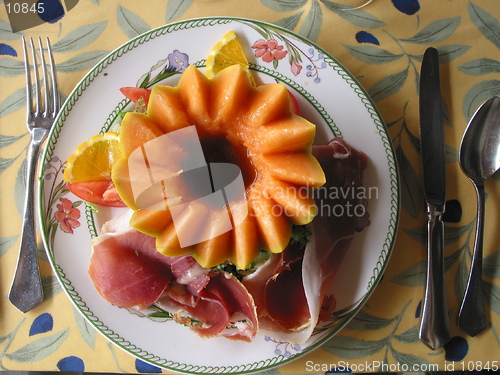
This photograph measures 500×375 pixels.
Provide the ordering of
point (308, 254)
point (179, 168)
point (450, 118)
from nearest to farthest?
point (179, 168), point (308, 254), point (450, 118)

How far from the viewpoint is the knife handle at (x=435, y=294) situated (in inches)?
43.3

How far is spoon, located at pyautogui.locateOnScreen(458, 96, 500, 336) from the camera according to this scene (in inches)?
44.1

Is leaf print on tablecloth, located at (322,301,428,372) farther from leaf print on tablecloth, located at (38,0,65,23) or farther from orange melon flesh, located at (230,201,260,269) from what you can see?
leaf print on tablecloth, located at (38,0,65,23)

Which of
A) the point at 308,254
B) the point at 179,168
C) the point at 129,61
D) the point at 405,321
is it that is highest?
the point at 129,61

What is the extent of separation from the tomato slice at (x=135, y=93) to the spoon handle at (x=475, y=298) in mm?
924

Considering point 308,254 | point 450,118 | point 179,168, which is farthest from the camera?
point 450,118

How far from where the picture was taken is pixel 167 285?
113 cm

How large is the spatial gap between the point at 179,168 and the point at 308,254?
39cm

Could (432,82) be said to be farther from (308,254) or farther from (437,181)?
(308,254)

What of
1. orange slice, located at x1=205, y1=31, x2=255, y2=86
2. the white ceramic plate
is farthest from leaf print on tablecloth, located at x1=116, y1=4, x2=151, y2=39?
orange slice, located at x1=205, y1=31, x2=255, y2=86

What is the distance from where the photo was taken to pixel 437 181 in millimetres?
1122

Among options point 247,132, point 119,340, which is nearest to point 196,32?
point 247,132

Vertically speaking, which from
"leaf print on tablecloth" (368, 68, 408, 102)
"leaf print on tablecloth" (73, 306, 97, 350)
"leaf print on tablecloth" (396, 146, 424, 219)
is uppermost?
"leaf print on tablecloth" (368, 68, 408, 102)

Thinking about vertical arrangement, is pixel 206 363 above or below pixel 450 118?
below
